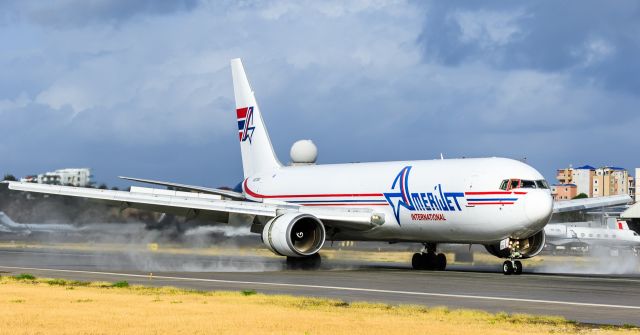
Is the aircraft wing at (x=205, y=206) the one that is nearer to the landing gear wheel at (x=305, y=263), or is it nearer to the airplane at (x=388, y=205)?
the airplane at (x=388, y=205)

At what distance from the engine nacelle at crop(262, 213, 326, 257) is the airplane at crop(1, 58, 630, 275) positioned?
37 millimetres

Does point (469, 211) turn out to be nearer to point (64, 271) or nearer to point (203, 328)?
point (64, 271)

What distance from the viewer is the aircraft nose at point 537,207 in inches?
1250

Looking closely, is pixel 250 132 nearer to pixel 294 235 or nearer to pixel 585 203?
pixel 294 235

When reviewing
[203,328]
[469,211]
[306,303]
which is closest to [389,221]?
[469,211]

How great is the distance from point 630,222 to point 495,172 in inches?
1906

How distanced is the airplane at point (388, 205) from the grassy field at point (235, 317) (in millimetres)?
13223

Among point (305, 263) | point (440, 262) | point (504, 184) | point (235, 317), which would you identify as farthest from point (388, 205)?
point (235, 317)

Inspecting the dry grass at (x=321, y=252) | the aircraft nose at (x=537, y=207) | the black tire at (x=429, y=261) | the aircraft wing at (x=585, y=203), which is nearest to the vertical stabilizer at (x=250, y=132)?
the dry grass at (x=321, y=252)

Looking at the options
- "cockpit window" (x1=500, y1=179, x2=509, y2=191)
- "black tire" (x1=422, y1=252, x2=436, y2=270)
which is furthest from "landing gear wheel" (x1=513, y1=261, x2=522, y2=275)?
"black tire" (x1=422, y1=252, x2=436, y2=270)

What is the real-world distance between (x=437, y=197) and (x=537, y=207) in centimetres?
396

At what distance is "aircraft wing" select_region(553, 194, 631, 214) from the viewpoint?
1503 inches

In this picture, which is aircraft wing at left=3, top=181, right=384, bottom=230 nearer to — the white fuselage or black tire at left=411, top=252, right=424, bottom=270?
the white fuselage

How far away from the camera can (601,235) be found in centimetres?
7569
